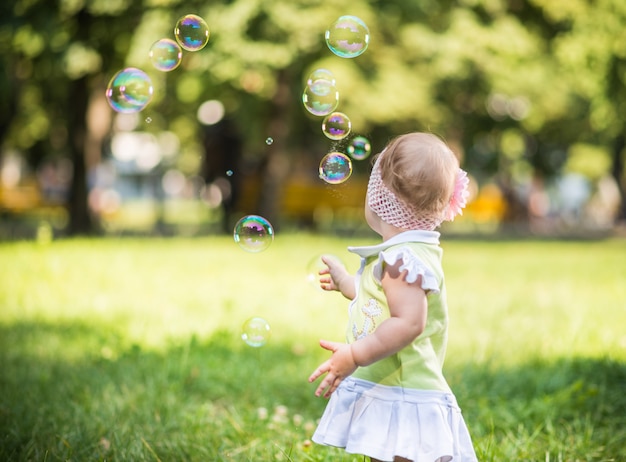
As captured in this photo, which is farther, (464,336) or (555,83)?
(555,83)

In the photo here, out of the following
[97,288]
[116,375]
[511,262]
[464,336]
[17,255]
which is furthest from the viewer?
[511,262]

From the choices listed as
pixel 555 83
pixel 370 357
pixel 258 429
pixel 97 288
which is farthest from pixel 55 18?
pixel 555 83

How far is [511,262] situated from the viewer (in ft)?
37.3

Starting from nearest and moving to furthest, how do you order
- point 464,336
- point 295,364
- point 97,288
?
point 295,364
point 464,336
point 97,288

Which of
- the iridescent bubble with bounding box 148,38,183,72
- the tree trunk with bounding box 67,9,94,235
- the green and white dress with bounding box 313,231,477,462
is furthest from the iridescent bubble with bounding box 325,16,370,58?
the tree trunk with bounding box 67,9,94,235

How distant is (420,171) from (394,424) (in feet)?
2.61

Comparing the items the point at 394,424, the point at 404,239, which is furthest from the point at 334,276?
the point at 394,424

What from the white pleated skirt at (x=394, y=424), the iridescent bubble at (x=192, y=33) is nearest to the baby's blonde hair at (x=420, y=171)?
the white pleated skirt at (x=394, y=424)

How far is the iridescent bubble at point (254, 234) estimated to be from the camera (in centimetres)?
380

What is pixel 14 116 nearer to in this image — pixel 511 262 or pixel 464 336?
pixel 511 262

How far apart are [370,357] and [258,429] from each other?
1.42 metres

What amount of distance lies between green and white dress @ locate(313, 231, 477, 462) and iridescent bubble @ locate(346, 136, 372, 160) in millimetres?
1235

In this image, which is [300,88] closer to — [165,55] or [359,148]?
[165,55]

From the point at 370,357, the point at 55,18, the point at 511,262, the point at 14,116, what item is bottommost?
the point at 511,262
